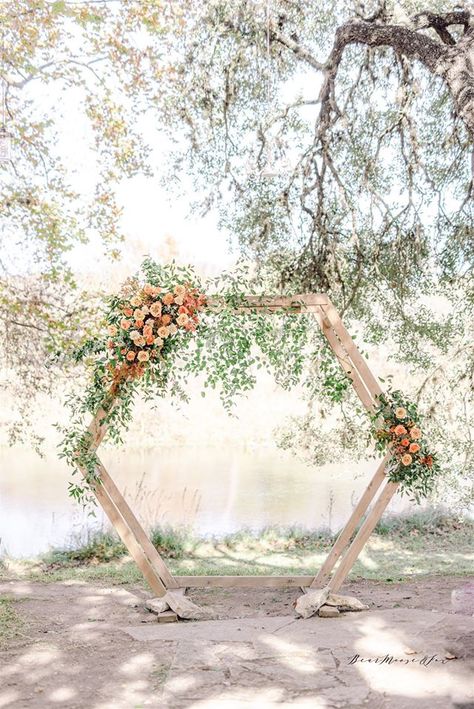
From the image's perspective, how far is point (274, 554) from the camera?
7.00 m

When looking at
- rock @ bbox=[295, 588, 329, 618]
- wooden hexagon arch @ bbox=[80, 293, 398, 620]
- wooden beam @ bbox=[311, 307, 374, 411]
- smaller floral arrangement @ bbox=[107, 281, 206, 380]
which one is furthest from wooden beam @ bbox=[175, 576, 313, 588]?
smaller floral arrangement @ bbox=[107, 281, 206, 380]

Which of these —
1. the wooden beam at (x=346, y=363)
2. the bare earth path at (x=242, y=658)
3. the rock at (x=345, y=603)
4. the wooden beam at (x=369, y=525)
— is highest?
the wooden beam at (x=346, y=363)

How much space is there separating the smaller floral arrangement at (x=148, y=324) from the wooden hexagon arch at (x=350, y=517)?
0.72ft

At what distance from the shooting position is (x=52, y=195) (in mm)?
6566

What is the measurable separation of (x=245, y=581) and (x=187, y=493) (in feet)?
17.6

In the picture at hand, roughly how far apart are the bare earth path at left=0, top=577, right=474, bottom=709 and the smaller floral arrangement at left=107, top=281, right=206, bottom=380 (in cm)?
150

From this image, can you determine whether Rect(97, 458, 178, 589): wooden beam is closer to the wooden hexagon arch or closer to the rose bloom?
the wooden hexagon arch

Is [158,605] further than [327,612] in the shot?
Yes

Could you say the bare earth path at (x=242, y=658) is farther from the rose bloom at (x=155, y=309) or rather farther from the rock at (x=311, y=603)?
the rose bloom at (x=155, y=309)

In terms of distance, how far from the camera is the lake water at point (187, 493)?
27.4 feet

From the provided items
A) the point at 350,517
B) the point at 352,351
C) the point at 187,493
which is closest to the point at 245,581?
the point at 350,517

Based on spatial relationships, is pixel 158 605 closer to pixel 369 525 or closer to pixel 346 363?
pixel 369 525

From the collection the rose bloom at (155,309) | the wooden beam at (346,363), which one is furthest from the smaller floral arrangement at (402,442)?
the rose bloom at (155,309)

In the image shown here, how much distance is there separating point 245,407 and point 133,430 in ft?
8.96
